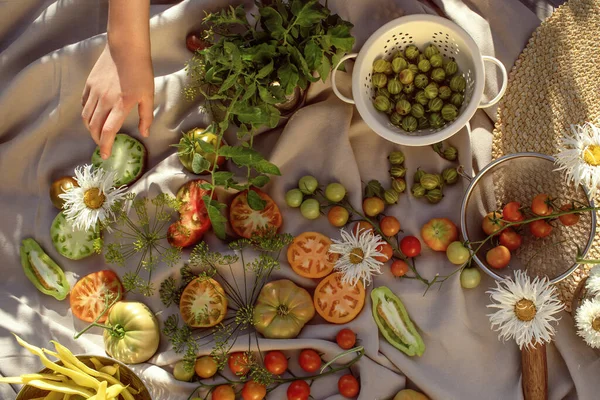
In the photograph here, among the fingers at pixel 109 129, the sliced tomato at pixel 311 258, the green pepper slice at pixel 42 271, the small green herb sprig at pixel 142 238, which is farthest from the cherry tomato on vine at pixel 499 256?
the green pepper slice at pixel 42 271

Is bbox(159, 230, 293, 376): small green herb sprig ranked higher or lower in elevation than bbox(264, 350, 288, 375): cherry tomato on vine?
higher

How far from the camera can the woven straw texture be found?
4.35 ft

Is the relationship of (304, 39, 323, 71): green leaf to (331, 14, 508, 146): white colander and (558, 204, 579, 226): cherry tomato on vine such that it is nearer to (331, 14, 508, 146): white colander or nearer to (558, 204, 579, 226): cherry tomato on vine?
(331, 14, 508, 146): white colander

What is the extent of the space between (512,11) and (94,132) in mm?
1024

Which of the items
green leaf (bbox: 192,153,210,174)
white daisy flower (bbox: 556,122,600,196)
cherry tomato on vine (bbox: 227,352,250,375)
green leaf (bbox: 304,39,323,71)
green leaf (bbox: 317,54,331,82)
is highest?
green leaf (bbox: 304,39,323,71)

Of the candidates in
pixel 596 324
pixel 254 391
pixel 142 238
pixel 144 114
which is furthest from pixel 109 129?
pixel 596 324

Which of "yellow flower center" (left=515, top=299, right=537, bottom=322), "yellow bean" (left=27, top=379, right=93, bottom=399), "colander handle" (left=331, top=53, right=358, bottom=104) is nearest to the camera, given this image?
"yellow bean" (left=27, top=379, right=93, bottom=399)

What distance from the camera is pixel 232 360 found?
4.37ft

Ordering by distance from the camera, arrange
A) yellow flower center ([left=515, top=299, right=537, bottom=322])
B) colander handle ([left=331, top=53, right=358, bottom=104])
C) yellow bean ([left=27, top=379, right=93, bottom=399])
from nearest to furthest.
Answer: yellow bean ([left=27, top=379, right=93, bottom=399]), yellow flower center ([left=515, top=299, right=537, bottom=322]), colander handle ([left=331, top=53, right=358, bottom=104])

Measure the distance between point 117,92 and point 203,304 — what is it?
0.50 metres

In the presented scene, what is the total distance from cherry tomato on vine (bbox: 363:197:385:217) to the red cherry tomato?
0.34m

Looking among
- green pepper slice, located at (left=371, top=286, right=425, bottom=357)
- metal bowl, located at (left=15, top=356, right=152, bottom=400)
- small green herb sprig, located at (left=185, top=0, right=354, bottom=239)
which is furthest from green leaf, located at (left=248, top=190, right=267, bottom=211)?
metal bowl, located at (left=15, top=356, right=152, bottom=400)

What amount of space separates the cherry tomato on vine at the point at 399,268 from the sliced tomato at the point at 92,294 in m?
0.65

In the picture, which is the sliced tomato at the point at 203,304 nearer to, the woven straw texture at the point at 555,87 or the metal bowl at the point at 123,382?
the metal bowl at the point at 123,382
